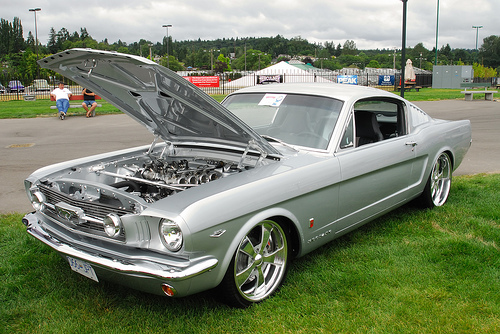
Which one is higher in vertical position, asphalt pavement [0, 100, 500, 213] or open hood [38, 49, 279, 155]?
open hood [38, 49, 279, 155]

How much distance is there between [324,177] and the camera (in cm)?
347

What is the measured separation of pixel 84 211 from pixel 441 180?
4142mm

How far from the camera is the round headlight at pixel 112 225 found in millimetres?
2811

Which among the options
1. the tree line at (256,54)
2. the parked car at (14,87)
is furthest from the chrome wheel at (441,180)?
the tree line at (256,54)

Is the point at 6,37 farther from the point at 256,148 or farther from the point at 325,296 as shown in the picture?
the point at 325,296

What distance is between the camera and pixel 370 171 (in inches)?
155

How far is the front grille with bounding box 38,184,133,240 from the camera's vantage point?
9.55ft

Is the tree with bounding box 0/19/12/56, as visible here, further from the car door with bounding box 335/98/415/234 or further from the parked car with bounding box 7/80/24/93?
the car door with bounding box 335/98/415/234

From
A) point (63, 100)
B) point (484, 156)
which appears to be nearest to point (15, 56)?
point (63, 100)

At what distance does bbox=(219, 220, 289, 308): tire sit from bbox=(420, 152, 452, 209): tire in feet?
7.96

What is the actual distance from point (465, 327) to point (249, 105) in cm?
277

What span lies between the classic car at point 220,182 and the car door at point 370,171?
1 centimetres

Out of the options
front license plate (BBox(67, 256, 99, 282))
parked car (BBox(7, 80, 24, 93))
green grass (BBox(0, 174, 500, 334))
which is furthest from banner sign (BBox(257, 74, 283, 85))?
front license plate (BBox(67, 256, 99, 282))

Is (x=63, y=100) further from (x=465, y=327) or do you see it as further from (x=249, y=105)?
(x=465, y=327)
